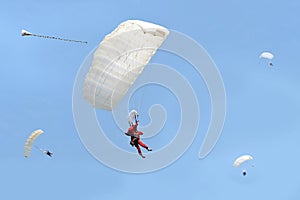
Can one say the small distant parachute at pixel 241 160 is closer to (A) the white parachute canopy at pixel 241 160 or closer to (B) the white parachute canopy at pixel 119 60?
(A) the white parachute canopy at pixel 241 160

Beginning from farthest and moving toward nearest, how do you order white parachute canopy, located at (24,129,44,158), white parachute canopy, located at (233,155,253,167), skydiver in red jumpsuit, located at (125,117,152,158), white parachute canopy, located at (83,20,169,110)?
white parachute canopy, located at (233,155,253,167), white parachute canopy, located at (24,129,44,158), skydiver in red jumpsuit, located at (125,117,152,158), white parachute canopy, located at (83,20,169,110)

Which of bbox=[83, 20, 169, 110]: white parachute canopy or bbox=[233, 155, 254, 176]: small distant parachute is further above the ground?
bbox=[233, 155, 254, 176]: small distant parachute

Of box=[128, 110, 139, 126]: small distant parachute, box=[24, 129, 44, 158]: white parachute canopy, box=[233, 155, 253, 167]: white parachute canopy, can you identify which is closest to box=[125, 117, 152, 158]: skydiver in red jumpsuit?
box=[128, 110, 139, 126]: small distant parachute

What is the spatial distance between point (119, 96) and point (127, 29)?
493 cm

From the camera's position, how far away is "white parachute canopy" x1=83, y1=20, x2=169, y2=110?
159ft

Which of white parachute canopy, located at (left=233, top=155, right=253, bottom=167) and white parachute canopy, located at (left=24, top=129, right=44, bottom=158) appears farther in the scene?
white parachute canopy, located at (left=233, top=155, right=253, bottom=167)

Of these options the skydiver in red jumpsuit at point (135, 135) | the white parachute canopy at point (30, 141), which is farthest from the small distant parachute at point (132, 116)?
the white parachute canopy at point (30, 141)

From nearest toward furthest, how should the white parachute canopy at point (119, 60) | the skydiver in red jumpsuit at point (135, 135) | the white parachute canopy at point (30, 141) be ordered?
1. the white parachute canopy at point (119, 60)
2. the skydiver in red jumpsuit at point (135, 135)
3. the white parachute canopy at point (30, 141)

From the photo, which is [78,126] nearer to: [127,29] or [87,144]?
[87,144]

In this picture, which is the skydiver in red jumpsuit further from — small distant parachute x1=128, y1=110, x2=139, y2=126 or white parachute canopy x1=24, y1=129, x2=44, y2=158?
white parachute canopy x1=24, y1=129, x2=44, y2=158

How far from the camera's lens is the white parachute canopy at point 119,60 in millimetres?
48562

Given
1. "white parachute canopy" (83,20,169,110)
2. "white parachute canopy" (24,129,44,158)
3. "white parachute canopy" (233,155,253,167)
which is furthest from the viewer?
"white parachute canopy" (233,155,253,167)

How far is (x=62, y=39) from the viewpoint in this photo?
143ft

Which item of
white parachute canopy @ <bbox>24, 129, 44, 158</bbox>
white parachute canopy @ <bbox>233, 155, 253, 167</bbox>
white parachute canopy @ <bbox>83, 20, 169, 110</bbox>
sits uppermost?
white parachute canopy @ <bbox>233, 155, 253, 167</bbox>
